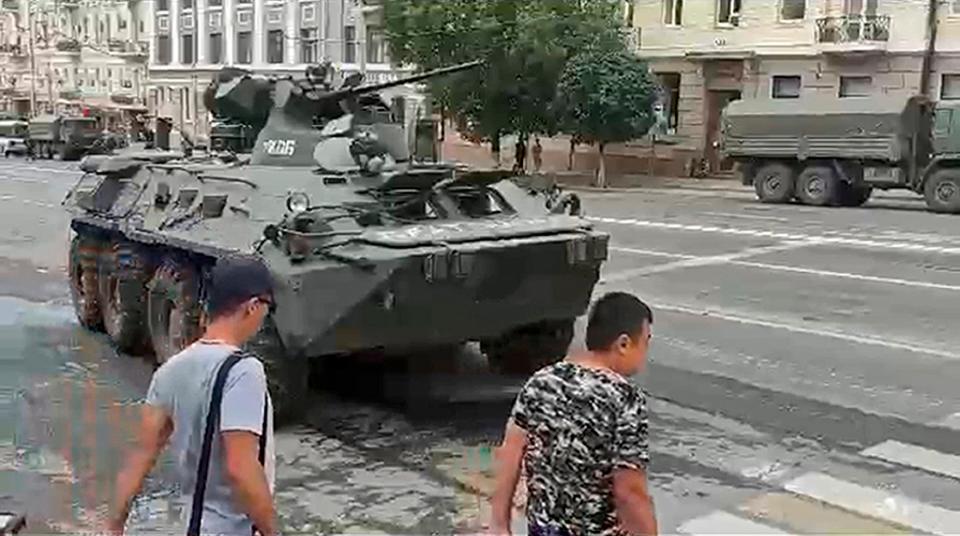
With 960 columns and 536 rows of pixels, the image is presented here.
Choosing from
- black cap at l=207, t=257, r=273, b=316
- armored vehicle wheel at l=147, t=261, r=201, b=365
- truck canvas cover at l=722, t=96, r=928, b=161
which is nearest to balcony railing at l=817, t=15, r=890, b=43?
truck canvas cover at l=722, t=96, r=928, b=161

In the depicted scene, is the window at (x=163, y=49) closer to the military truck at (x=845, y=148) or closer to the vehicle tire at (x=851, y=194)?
the military truck at (x=845, y=148)

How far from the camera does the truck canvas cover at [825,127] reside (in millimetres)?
26406

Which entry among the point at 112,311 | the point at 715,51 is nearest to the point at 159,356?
the point at 112,311

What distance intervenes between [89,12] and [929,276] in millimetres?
61723

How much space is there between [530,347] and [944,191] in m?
17.9

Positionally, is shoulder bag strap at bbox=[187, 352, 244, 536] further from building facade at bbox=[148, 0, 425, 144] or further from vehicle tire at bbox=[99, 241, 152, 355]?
building facade at bbox=[148, 0, 425, 144]

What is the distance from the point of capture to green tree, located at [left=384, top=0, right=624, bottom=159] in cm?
3130

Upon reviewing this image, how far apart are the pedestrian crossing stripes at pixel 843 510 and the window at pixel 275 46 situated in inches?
1872

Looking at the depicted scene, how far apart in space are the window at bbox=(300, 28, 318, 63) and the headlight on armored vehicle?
4333 centimetres

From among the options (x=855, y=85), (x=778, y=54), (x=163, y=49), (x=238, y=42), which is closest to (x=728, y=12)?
(x=778, y=54)

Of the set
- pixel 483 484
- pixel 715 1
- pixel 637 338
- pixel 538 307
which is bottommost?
pixel 483 484

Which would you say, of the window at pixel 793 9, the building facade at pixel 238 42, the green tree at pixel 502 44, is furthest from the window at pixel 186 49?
the window at pixel 793 9

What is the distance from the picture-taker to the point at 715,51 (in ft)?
117

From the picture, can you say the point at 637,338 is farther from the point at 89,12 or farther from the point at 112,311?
the point at 89,12
